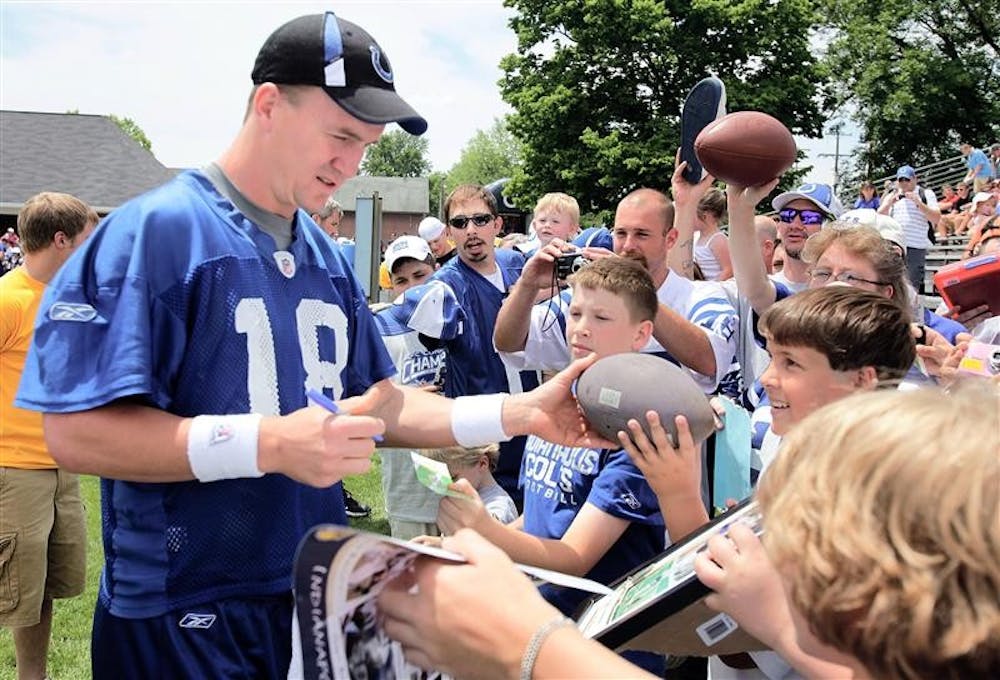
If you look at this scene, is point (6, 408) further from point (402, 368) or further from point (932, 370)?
point (932, 370)

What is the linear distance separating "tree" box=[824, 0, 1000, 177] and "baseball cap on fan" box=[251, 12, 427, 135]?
39926 mm

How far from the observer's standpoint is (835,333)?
8.83 ft

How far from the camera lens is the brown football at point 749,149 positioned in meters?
4.25

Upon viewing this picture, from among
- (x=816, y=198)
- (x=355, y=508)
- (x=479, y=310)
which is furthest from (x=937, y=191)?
(x=479, y=310)

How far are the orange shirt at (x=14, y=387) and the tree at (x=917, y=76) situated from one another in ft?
129

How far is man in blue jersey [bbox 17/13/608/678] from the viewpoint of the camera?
197 cm

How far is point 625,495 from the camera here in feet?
9.84

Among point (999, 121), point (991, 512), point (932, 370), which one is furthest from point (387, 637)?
point (999, 121)

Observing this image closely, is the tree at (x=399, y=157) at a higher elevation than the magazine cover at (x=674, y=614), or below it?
higher

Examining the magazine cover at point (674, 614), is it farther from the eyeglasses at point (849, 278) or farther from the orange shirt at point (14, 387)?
the orange shirt at point (14, 387)

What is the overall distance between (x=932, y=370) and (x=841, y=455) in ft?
8.49

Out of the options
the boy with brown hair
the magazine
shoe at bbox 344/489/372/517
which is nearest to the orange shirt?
the boy with brown hair
